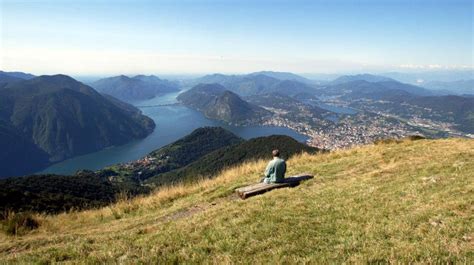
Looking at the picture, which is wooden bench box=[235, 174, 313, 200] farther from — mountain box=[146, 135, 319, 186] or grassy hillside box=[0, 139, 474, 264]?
mountain box=[146, 135, 319, 186]

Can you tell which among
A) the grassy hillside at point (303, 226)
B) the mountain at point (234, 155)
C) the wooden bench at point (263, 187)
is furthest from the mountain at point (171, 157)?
the grassy hillside at point (303, 226)

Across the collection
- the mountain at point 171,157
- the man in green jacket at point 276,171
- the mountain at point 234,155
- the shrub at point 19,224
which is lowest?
the mountain at point 171,157

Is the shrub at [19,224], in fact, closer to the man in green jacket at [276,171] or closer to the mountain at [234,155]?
the man in green jacket at [276,171]

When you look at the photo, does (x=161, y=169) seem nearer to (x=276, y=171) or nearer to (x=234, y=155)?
(x=234, y=155)

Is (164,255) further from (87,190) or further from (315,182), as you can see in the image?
(87,190)

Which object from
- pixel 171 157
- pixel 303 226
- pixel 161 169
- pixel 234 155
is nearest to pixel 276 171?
pixel 303 226

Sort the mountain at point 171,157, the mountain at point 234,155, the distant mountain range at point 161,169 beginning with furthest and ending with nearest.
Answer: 1. the mountain at point 171,157
2. the mountain at point 234,155
3. the distant mountain range at point 161,169

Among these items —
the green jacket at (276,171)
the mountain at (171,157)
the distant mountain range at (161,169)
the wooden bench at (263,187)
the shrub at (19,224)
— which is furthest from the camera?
the mountain at (171,157)

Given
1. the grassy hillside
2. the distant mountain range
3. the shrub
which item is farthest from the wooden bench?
the distant mountain range
